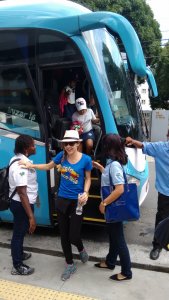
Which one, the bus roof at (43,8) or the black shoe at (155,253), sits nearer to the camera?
the black shoe at (155,253)

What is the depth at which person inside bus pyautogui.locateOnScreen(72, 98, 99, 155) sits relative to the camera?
4980 millimetres

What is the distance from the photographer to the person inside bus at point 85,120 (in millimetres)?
4980

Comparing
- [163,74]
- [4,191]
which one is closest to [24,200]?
[4,191]

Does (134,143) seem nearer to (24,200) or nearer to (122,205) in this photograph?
(122,205)

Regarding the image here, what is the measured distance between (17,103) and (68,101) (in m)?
0.87

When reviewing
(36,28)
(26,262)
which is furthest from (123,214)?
(36,28)

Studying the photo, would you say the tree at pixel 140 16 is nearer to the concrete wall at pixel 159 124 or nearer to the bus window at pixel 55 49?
the concrete wall at pixel 159 124

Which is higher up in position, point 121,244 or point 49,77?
point 49,77

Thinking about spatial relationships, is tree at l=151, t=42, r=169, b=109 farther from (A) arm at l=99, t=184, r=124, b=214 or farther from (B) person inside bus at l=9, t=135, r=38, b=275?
(A) arm at l=99, t=184, r=124, b=214

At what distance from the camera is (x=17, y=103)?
465 cm

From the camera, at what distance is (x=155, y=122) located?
17.3 meters

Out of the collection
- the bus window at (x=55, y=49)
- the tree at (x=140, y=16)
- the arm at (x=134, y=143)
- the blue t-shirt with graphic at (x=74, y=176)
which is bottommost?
the blue t-shirt with graphic at (x=74, y=176)

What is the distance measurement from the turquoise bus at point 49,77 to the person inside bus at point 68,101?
272 millimetres

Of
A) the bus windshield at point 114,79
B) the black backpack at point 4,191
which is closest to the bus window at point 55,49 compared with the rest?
the bus windshield at point 114,79
